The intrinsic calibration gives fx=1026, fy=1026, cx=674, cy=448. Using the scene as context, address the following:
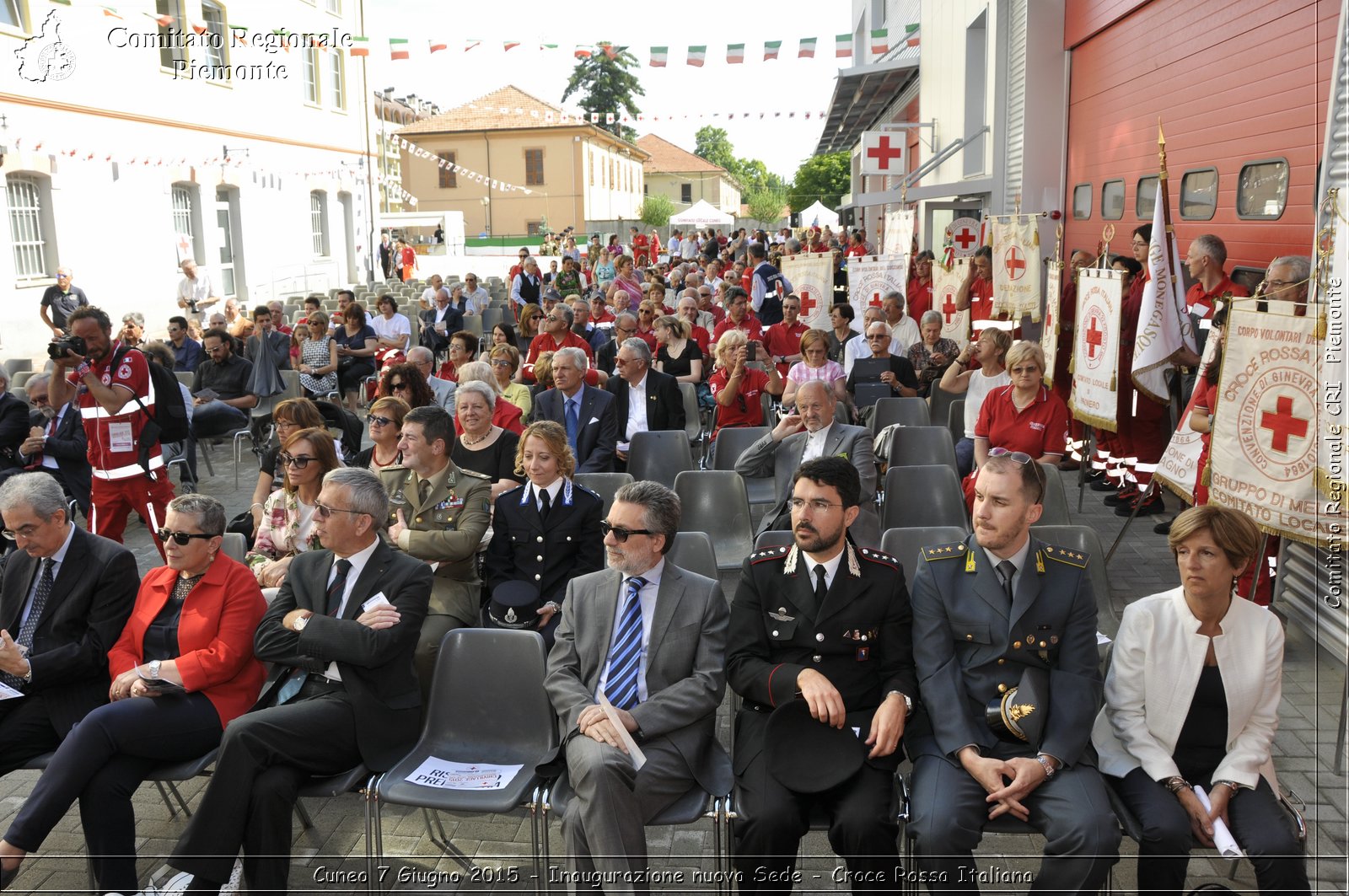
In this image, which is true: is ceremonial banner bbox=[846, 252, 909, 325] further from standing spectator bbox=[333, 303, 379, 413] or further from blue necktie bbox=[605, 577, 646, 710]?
blue necktie bbox=[605, 577, 646, 710]

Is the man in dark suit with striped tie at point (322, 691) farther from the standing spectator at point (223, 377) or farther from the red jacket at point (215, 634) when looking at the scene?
the standing spectator at point (223, 377)

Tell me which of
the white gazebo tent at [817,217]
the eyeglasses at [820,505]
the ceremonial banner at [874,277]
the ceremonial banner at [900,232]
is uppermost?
the white gazebo tent at [817,217]

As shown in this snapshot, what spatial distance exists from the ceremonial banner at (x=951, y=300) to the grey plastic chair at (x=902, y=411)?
9.78ft

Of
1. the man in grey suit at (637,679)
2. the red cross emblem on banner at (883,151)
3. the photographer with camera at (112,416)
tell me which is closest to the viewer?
the man in grey suit at (637,679)

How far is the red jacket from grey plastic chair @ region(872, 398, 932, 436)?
4707 mm

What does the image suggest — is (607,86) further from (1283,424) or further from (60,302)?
(1283,424)

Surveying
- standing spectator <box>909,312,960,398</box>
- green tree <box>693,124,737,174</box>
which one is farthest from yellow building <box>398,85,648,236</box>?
green tree <box>693,124,737,174</box>

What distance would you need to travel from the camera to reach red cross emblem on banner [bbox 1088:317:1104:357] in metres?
7.50

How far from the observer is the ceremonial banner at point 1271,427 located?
4.30 m

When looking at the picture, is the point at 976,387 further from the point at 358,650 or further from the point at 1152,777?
the point at 358,650

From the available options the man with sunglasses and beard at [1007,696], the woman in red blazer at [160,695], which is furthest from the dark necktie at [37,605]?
the man with sunglasses and beard at [1007,696]

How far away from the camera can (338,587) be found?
383 centimetres

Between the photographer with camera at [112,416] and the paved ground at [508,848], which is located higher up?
the photographer with camera at [112,416]

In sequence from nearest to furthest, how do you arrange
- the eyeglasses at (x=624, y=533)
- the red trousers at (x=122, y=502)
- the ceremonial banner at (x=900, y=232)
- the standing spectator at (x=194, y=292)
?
the eyeglasses at (x=624, y=533) < the red trousers at (x=122, y=502) < the ceremonial banner at (x=900, y=232) < the standing spectator at (x=194, y=292)
